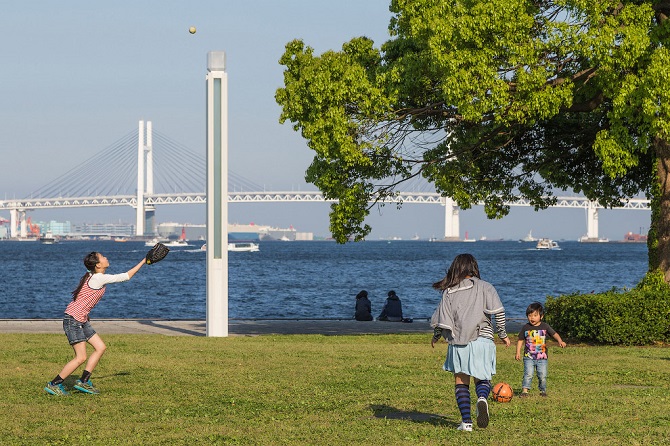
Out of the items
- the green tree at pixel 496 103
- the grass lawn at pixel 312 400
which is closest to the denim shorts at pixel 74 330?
the grass lawn at pixel 312 400

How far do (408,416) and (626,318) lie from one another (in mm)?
8642

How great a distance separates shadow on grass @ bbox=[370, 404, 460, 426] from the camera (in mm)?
8752

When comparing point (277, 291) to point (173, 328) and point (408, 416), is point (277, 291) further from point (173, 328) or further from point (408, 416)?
point (408, 416)

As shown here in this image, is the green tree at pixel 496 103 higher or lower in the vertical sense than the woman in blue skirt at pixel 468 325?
higher

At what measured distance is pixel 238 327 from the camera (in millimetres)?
22094

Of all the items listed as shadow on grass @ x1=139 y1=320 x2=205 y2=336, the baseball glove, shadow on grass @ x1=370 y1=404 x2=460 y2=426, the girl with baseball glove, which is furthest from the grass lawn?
shadow on grass @ x1=139 y1=320 x2=205 y2=336

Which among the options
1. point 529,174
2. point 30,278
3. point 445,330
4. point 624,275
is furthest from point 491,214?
point 624,275

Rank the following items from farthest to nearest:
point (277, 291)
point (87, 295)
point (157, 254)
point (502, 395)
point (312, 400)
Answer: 1. point (277, 291)
2. point (157, 254)
3. point (87, 295)
4. point (312, 400)
5. point (502, 395)

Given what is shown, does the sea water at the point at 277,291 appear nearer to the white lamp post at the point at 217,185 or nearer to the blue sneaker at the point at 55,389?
the white lamp post at the point at 217,185

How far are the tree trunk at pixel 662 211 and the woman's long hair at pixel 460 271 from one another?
1080 centimetres

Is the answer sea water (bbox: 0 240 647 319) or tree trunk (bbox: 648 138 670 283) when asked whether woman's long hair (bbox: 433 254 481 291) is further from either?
sea water (bbox: 0 240 647 319)

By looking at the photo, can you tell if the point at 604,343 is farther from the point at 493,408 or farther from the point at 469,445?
the point at 469,445

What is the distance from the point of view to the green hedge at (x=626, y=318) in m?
16.6

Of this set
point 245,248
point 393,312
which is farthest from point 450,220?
point 393,312
